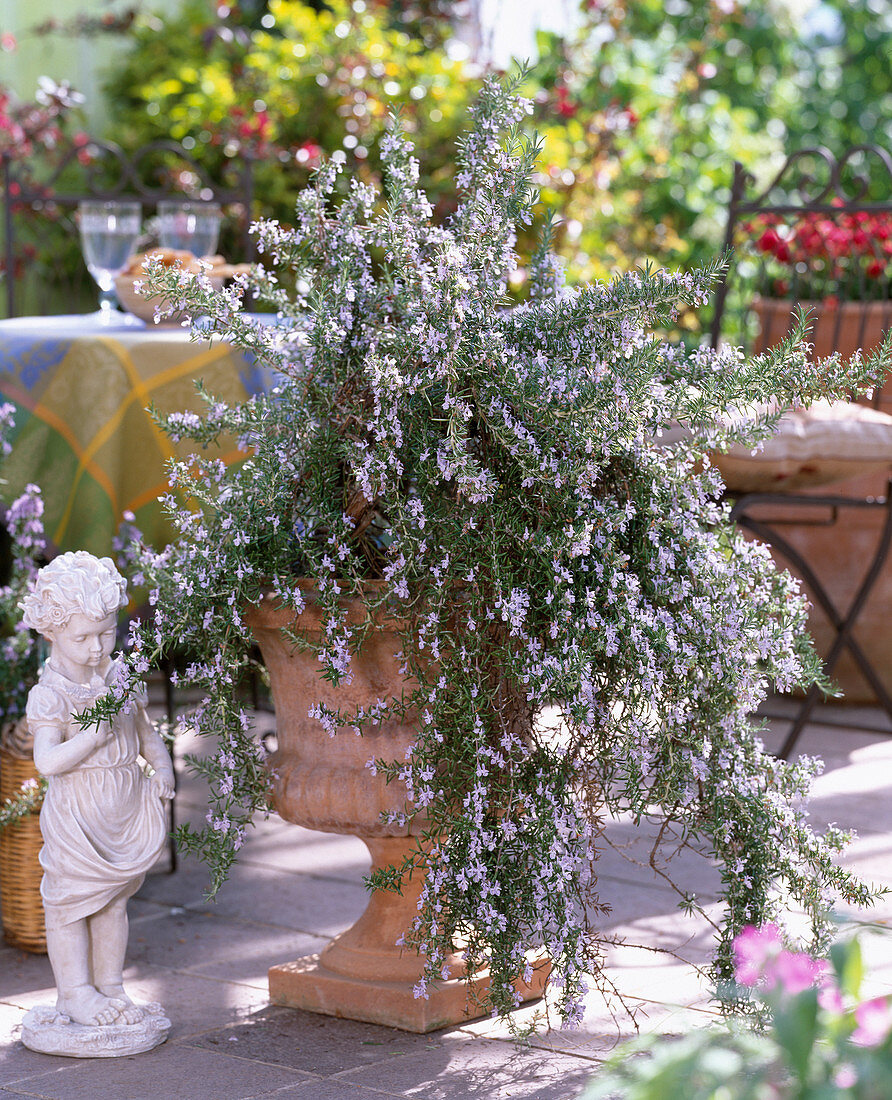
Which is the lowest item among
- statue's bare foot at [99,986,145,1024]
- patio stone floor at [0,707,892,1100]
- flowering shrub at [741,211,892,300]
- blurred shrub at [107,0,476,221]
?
patio stone floor at [0,707,892,1100]

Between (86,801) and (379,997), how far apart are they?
1.76ft

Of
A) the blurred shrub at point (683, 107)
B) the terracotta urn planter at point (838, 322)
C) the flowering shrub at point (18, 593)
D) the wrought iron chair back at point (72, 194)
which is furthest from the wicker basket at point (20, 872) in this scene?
the wrought iron chair back at point (72, 194)

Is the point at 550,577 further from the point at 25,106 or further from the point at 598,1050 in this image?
Result: the point at 25,106

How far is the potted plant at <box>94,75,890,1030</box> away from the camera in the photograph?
1.97 metres

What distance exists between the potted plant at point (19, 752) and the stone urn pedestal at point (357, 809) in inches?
21.4

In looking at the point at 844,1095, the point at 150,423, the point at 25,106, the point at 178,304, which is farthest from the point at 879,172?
the point at 844,1095

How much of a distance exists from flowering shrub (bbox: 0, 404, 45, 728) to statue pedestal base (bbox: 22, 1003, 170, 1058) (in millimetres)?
748

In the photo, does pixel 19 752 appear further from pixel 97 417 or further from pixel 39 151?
pixel 39 151

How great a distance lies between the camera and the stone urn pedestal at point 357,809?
2.16m

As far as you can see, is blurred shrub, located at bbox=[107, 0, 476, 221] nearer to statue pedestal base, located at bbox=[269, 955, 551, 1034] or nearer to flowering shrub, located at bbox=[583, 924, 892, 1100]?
statue pedestal base, located at bbox=[269, 955, 551, 1034]

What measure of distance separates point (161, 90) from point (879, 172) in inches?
144

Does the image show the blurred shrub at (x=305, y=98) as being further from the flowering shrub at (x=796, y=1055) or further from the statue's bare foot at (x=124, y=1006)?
the flowering shrub at (x=796, y=1055)

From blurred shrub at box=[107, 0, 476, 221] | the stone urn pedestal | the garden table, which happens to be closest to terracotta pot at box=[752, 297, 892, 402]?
blurred shrub at box=[107, 0, 476, 221]

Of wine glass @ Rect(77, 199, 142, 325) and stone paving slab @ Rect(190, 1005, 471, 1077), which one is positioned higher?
Answer: wine glass @ Rect(77, 199, 142, 325)
